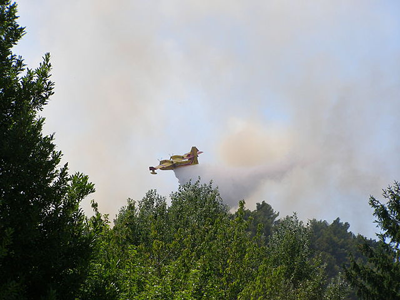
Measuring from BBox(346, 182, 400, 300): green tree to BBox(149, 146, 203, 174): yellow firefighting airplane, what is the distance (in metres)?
74.9

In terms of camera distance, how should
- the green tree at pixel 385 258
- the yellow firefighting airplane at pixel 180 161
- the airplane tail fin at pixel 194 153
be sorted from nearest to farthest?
the green tree at pixel 385 258 → the yellow firefighting airplane at pixel 180 161 → the airplane tail fin at pixel 194 153

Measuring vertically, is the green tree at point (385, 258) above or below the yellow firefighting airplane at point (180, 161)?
below

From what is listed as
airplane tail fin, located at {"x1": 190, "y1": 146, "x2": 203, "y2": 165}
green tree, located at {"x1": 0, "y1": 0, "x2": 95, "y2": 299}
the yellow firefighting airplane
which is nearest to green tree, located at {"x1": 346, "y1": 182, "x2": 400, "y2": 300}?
green tree, located at {"x1": 0, "y1": 0, "x2": 95, "y2": 299}

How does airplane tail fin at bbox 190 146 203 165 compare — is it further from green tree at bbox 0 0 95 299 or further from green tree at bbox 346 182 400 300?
green tree at bbox 0 0 95 299

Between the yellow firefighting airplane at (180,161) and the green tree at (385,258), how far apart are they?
74.9 m

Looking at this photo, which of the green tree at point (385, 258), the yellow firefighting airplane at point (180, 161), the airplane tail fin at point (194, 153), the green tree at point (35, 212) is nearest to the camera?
the green tree at point (35, 212)

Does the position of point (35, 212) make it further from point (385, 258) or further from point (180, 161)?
point (180, 161)

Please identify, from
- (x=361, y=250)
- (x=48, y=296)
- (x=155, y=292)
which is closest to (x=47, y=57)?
(x=48, y=296)

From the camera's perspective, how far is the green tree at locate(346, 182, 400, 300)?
116ft

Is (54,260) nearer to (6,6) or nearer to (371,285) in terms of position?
(6,6)

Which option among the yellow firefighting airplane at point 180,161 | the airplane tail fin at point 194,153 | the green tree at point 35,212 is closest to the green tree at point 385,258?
the green tree at point 35,212

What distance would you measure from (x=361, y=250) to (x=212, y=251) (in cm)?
1673

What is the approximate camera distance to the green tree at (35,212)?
471 inches

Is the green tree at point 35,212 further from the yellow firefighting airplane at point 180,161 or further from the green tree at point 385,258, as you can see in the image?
the yellow firefighting airplane at point 180,161
